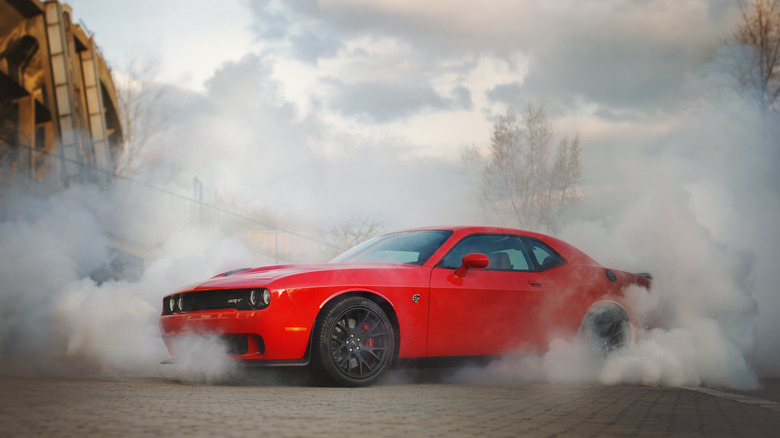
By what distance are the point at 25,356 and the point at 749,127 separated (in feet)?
35.2

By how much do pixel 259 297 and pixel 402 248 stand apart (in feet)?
5.52

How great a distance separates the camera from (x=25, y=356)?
812 centimetres

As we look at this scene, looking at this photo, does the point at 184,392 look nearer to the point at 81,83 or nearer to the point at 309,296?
the point at 309,296

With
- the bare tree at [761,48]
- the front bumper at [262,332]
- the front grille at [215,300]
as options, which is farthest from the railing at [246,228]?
the front bumper at [262,332]

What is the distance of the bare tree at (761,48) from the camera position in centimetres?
1470

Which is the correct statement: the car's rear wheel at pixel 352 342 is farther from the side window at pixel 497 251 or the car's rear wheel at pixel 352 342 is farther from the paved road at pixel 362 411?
the side window at pixel 497 251

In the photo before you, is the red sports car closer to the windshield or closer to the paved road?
the windshield

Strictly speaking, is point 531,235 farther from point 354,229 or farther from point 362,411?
point 354,229

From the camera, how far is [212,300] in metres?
5.99

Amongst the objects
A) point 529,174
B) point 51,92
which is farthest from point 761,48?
point 51,92

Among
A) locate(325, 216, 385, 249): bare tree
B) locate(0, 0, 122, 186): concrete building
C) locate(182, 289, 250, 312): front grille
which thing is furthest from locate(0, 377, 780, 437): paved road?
locate(325, 216, 385, 249): bare tree

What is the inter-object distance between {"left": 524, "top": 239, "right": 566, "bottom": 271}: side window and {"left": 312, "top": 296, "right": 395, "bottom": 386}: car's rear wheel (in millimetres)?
1876

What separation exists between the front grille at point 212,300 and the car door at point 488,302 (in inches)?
60.3

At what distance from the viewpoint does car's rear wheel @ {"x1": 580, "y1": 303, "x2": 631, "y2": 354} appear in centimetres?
720
